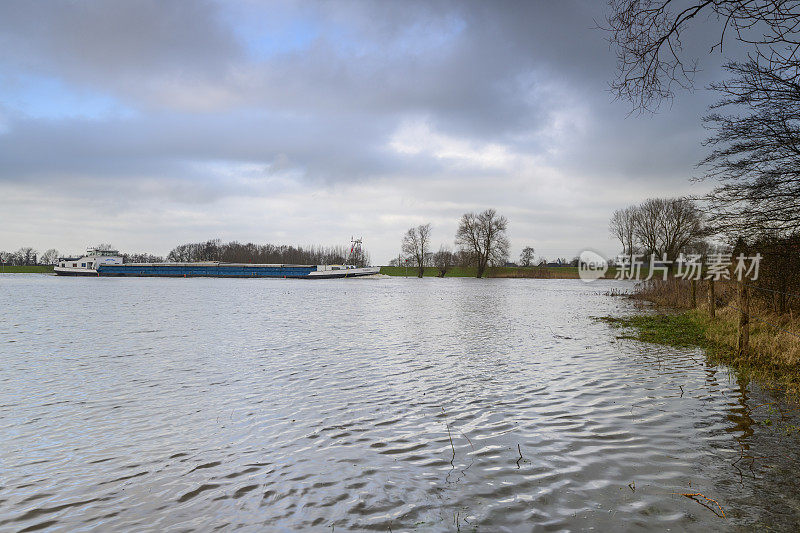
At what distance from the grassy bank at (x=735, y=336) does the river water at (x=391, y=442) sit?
0.65m

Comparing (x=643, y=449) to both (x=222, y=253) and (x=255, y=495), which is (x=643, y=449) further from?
(x=222, y=253)

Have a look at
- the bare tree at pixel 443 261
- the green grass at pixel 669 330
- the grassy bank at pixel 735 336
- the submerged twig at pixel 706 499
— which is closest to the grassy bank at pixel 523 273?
the bare tree at pixel 443 261

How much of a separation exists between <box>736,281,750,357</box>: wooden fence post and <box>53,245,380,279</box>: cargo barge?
297ft

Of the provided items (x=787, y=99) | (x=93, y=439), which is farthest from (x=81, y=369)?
(x=787, y=99)

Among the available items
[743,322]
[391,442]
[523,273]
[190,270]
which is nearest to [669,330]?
[743,322]

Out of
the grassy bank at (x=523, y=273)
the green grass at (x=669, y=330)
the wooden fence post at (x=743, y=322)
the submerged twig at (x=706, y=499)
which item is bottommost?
the submerged twig at (x=706, y=499)

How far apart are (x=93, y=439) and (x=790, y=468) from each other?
7.77 meters

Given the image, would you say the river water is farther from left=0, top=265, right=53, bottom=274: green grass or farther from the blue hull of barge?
left=0, top=265, right=53, bottom=274: green grass

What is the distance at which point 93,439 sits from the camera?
6.13 meters

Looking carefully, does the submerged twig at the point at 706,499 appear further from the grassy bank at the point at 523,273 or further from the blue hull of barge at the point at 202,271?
the blue hull of barge at the point at 202,271

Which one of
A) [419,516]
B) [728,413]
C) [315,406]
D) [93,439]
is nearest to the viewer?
[419,516]

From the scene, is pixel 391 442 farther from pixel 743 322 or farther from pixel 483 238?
pixel 483 238

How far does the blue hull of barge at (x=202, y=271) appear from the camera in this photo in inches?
3971

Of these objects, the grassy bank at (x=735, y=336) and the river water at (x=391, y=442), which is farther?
the grassy bank at (x=735, y=336)
